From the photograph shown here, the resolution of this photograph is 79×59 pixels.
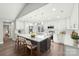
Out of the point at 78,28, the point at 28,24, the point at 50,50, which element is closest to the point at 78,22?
the point at 78,28

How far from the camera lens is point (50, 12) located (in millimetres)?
2092

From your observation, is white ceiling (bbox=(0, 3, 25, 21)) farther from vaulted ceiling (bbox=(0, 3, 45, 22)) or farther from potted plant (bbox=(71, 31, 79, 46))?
potted plant (bbox=(71, 31, 79, 46))

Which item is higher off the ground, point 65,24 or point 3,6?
point 3,6

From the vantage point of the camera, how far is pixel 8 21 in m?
2.07

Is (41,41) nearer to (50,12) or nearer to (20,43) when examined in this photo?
(20,43)

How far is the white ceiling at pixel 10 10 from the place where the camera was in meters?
2.06

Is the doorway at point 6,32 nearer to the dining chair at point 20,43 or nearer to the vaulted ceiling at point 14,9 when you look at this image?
the vaulted ceiling at point 14,9

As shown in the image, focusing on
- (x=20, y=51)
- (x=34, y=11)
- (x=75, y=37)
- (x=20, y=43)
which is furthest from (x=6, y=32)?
(x=75, y=37)

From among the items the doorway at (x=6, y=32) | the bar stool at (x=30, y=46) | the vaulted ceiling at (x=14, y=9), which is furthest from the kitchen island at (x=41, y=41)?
the vaulted ceiling at (x=14, y=9)

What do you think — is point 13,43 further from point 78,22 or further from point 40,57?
point 78,22

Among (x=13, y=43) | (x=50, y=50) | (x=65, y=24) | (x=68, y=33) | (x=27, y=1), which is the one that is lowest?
(x=50, y=50)

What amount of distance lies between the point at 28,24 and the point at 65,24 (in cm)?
73

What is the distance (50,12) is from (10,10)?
796 millimetres

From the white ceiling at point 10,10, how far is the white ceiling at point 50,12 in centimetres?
17
